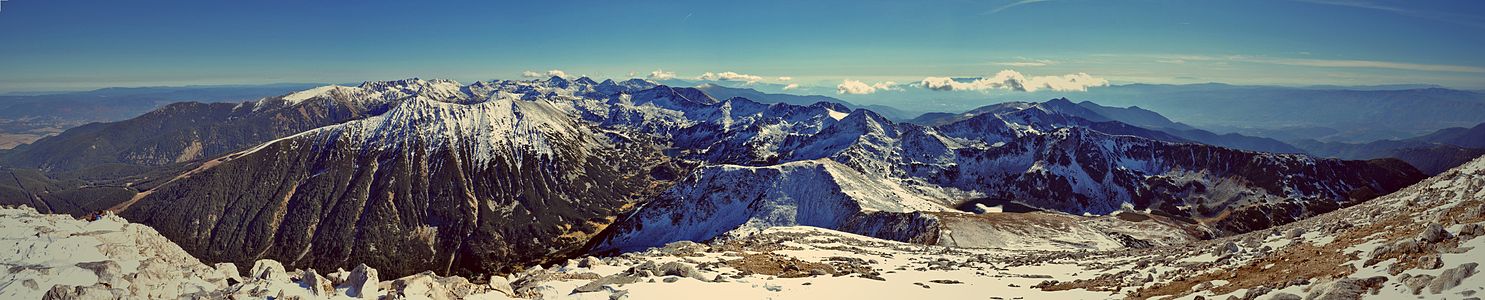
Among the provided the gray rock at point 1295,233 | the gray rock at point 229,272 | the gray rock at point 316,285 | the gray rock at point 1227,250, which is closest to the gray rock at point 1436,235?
the gray rock at point 1227,250

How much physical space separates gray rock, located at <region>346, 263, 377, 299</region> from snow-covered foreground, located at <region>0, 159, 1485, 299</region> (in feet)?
0.23

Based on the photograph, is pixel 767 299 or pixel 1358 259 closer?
pixel 1358 259

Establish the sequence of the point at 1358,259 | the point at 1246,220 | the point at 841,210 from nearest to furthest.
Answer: the point at 1358,259 → the point at 841,210 → the point at 1246,220

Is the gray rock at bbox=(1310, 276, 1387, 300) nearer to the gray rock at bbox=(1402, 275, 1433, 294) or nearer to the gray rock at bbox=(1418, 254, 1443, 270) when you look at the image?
the gray rock at bbox=(1402, 275, 1433, 294)

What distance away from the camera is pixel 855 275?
44.9m

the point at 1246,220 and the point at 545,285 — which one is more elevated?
the point at 545,285

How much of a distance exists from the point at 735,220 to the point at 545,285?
150293mm

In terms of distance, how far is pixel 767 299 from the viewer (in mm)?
32875

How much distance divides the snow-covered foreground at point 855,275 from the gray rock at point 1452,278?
0.04 m

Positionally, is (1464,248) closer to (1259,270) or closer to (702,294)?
(1259,270)

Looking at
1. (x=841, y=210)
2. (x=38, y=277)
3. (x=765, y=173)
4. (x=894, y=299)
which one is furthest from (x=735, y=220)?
(x=38, y=277)

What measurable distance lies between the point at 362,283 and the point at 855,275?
3295 cm

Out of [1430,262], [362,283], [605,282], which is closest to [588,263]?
[605,282]

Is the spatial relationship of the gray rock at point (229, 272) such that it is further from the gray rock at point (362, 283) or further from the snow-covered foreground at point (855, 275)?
the gray rock at point (362, 283)
